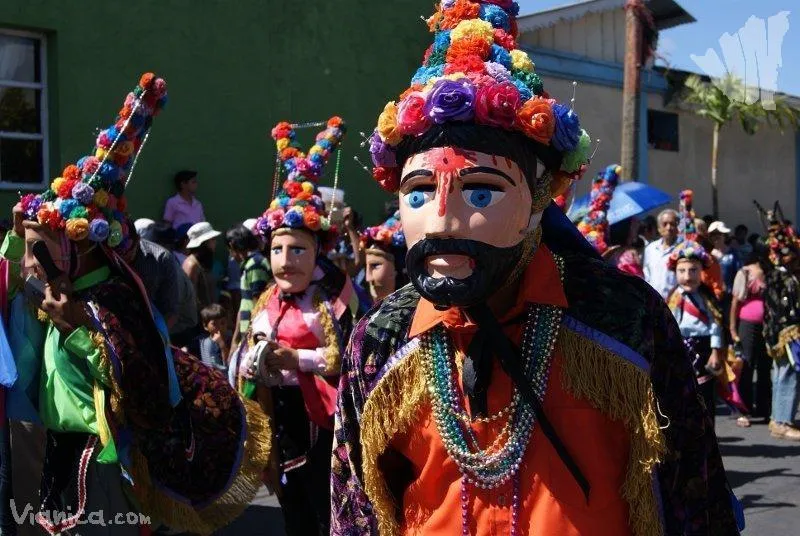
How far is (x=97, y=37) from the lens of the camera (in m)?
10.0

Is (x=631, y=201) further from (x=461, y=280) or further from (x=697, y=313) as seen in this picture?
(x=461, y=280)

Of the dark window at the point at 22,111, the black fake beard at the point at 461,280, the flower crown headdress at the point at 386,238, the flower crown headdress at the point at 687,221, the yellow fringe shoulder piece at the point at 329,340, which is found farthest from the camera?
the dark window at the point at 22,111

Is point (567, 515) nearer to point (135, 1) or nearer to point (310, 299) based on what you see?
point (310, 299)

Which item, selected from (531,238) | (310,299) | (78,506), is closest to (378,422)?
(531,238)

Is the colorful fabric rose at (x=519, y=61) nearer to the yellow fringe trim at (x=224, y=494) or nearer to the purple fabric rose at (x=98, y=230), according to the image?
the purple fabric rose at (x=98, y=230)

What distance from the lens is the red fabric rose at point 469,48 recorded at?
2.66 m

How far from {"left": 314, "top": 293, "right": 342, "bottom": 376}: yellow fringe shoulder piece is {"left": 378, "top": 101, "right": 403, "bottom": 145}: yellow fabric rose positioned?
2615 mm

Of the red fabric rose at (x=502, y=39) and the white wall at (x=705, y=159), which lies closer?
the red fabric rose at (x=502, y=39)

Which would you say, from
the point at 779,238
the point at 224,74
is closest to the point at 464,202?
the point at 779,238

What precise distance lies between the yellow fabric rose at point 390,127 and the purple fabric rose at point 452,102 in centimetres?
13

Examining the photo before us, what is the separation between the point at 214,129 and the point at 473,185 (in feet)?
29.1

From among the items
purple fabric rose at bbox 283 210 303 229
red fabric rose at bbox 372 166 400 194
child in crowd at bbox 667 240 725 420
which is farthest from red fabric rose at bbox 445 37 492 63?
child in crowd at bbox 667 240 725 420

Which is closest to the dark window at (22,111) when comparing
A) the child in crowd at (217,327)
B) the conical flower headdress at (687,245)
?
the child in crowd at (217,327)

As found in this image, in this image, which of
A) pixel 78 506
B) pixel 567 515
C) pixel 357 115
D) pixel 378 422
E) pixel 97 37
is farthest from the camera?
pixel 357 115
